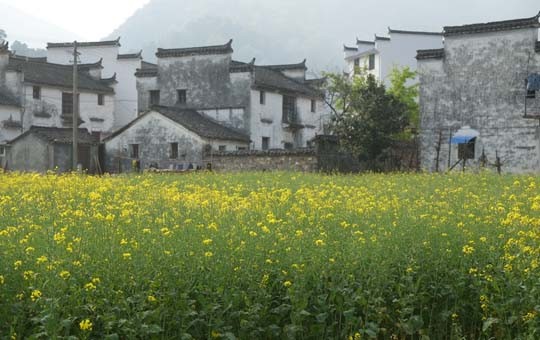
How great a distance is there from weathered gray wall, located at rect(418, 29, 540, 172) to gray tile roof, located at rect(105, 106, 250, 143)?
8.92m

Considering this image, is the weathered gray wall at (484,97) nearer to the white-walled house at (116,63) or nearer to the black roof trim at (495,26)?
the black roof trim at (495,26)

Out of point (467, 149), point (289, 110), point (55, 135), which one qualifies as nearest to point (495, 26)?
point (467, 149)

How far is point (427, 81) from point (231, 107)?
33.2 feet

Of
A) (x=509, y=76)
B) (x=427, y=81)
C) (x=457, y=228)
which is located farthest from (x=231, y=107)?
(x=457, y=228)

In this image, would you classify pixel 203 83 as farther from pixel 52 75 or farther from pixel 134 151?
pixel 52 75

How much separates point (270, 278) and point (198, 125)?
27.0 meters

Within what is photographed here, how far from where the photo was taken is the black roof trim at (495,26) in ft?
89.8

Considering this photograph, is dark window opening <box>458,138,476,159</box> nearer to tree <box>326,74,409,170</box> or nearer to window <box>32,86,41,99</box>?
tree <box>326,74,409,170</box>

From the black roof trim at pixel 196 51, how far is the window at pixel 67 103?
6689 millimetres

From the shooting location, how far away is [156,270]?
5840mm

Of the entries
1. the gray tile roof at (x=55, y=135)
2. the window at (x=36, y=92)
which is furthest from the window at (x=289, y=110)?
the window at (x=36, y=92)

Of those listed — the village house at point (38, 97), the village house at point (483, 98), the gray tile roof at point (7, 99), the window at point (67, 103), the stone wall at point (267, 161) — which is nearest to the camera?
the stone wall at point (267, 161)

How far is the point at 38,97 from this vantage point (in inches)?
1542

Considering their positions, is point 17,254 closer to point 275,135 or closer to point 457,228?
point 457,228
